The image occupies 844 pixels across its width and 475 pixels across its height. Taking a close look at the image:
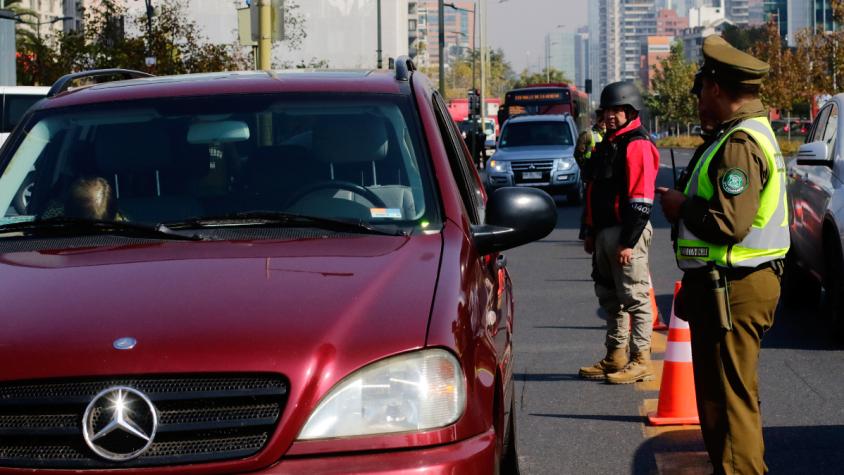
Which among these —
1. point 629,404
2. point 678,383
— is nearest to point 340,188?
point 678,383

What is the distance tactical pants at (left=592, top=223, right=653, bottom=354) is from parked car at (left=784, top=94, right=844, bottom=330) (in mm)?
1881

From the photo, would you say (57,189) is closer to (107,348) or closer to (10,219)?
(10,219)

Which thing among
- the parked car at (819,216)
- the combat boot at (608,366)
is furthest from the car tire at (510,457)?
the parked car at (819,216)

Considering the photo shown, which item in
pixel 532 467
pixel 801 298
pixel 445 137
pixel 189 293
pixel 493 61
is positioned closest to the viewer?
pixel 189 293

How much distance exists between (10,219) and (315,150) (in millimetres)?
1047

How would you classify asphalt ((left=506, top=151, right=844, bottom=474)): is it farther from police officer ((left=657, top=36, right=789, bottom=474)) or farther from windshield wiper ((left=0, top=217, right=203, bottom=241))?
windshield wiper ((left=0, top=217, right=203, bottom=241))

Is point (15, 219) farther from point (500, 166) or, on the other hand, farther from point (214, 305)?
point (500, 166)

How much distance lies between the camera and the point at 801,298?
12.1 meters

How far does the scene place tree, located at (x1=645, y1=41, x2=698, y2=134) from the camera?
351ft

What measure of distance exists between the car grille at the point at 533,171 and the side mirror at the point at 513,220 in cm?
2425

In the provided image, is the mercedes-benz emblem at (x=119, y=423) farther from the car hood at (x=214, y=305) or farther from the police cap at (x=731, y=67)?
the police cap at (x=731, y=67)

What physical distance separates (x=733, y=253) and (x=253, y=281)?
7.36 ft

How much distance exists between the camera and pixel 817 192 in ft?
36.0

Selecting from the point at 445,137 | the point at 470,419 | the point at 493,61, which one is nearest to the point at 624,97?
the point at 445,137
